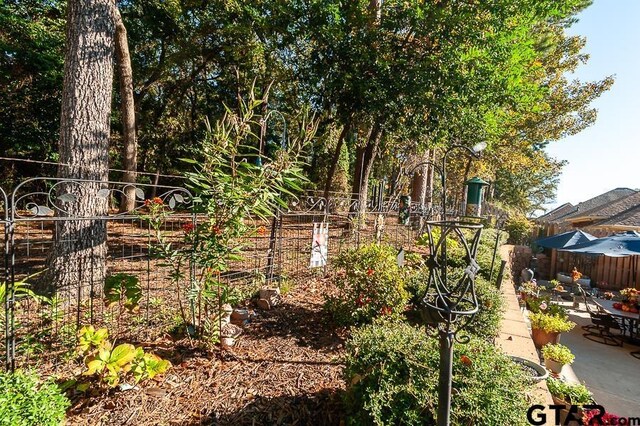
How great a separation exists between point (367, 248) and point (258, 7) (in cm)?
649

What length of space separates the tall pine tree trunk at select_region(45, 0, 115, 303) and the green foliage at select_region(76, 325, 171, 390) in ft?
5.57

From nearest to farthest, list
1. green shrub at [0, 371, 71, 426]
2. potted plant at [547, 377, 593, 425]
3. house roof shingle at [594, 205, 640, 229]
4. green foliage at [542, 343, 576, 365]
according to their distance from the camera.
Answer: green shrub at [0, 371, 71, 426] → potted plant at [547, 377, 593, 425] → green foliage at [542, 343, 576, 365] → house roof shingle at [594, 205, 640, 229]

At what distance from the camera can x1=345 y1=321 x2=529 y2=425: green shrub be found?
64.6 inches

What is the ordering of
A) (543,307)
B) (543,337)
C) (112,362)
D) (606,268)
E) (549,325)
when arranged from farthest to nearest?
(606,268) → (543,307) → (543,337) → (549,325) → (112,362)

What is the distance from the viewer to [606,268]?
13219 millimetres

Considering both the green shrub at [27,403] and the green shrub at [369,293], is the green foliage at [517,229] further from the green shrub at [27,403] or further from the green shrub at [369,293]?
the green shrub at [27,403]

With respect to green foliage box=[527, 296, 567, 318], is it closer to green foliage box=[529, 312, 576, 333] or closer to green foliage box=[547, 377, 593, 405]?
green foliage box=[529, 312, 576, 333]

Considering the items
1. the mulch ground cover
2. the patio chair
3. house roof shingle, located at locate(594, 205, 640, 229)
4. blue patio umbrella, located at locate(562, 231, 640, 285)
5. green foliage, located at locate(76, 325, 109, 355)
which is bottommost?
the patio chair

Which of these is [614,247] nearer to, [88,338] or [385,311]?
[385,311]

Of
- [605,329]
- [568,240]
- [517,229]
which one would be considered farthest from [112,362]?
[517,229]

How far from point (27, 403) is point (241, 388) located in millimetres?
1187

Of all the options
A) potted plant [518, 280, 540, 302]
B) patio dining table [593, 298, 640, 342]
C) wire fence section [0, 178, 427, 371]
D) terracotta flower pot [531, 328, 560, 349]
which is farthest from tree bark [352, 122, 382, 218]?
patio dining table [593, 298, 640, 342]

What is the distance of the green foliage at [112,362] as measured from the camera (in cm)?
205

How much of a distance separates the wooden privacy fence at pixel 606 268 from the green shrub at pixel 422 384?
14946 millimetres
